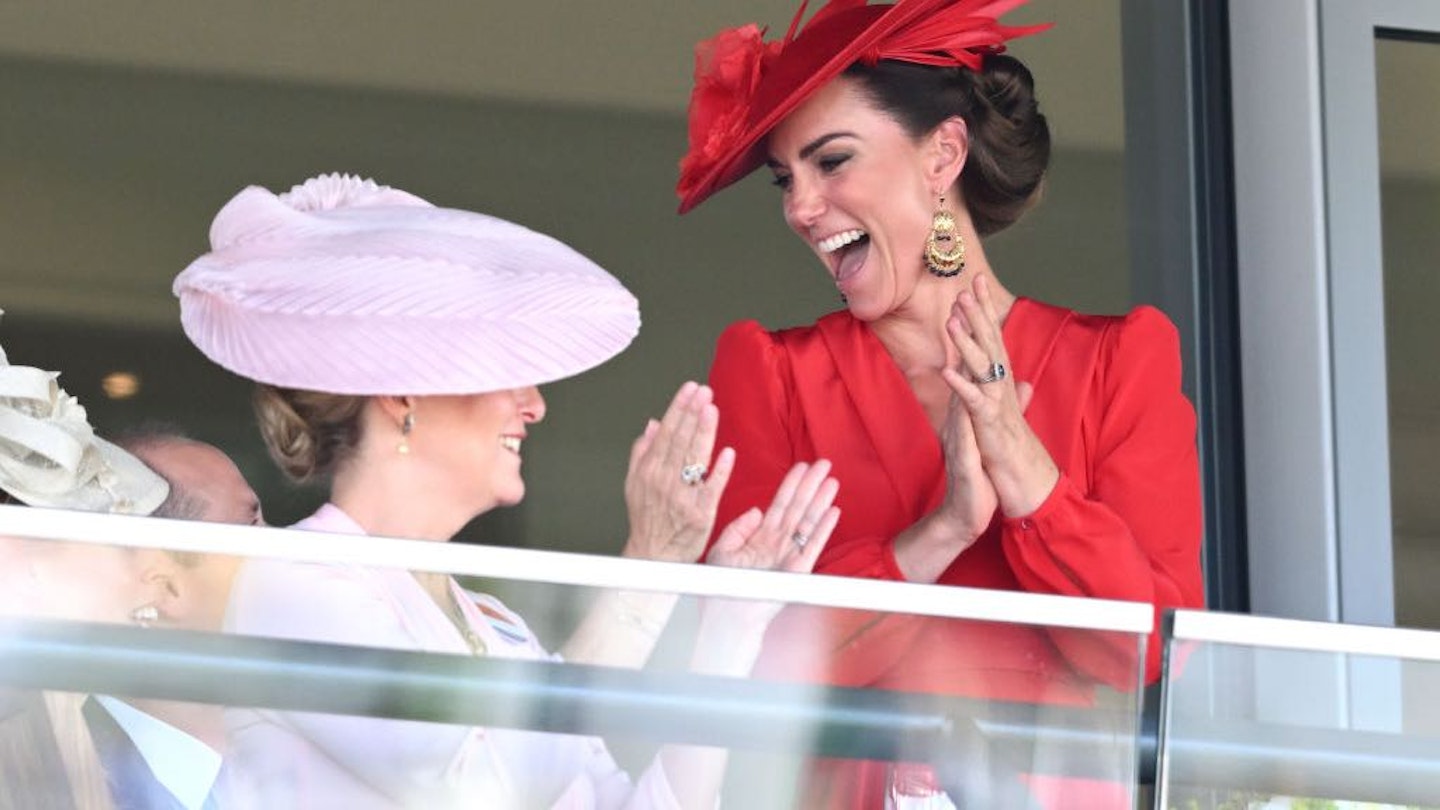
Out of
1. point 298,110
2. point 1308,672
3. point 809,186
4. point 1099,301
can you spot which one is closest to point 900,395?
point 809,186

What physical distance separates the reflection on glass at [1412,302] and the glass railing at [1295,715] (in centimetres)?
165

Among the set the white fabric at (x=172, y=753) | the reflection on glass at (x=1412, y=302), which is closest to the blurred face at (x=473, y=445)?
the white fabric at (x=172, y=753)

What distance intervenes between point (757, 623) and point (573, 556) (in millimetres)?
103

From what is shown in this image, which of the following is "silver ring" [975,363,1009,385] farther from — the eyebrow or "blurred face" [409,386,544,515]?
"blurred face" [409,386,544,515]

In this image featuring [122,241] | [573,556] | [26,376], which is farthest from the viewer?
[122,241]

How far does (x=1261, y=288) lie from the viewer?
2.79m

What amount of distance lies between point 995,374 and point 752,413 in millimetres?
316

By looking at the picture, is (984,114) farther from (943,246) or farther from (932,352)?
(932,352)

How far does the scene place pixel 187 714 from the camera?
112cm

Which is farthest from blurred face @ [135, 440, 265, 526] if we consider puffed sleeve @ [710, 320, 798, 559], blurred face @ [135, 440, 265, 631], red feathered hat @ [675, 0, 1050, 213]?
red feathered hat @ [675, 0, 1050, 213]

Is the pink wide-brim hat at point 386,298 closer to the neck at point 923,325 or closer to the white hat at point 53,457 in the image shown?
the white hat at point 53,457

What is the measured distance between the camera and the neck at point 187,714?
1.12m

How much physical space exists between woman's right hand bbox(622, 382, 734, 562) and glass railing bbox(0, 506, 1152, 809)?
2.67ft

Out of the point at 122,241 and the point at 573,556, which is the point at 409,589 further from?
the point at 122,241
